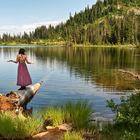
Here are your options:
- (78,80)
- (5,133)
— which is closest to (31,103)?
(5,133)

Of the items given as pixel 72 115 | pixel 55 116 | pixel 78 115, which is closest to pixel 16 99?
pixel 55 116

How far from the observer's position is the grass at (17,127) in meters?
13.4

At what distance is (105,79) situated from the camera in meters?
44.7

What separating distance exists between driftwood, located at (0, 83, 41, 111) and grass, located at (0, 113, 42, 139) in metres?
5.86

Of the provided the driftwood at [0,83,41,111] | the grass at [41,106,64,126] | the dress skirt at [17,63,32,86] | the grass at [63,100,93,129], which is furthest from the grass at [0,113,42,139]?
the dress skirt at [17,63,32,86]

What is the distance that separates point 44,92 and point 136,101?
2098 cm

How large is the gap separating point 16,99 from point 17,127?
954cm

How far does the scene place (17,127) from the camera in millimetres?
13547

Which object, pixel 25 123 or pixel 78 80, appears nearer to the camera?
pixel 25 123

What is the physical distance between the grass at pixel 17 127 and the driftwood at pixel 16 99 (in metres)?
5.86

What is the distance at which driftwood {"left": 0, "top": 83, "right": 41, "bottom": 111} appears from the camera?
2049cm

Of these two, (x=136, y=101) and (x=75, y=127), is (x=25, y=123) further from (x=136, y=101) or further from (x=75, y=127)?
(x=136, y=101)

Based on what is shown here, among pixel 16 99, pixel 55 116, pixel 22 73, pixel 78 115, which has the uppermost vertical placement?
pixel 22 73

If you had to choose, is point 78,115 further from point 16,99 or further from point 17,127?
point 16,99
